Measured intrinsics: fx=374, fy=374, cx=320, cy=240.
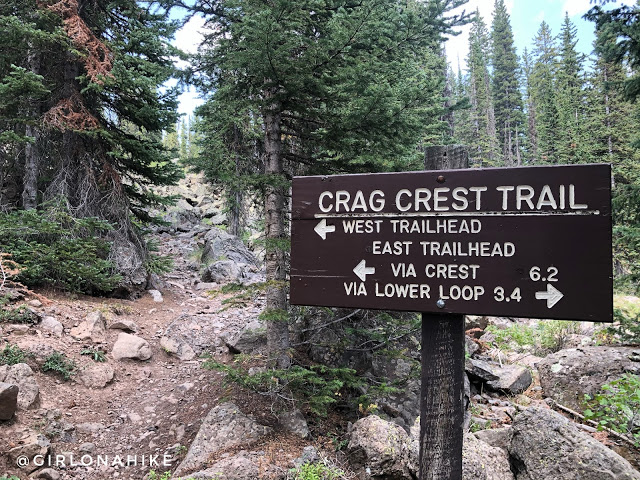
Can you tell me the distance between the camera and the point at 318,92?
544 cm

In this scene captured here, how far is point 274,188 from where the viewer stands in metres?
5.59

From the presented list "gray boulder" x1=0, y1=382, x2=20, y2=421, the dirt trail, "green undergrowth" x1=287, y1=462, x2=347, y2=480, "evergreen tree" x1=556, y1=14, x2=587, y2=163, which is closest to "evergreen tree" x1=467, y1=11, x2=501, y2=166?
"evergreen tree" x1=556, y1=14, x2=587, y2=163

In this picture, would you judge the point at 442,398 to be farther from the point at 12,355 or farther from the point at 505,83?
the point at 505,83

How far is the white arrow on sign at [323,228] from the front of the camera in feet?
9.05

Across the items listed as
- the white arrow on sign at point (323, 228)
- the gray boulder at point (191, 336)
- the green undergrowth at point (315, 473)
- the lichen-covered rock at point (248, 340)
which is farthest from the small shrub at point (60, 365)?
the white arrow on sign at point (323, 228)

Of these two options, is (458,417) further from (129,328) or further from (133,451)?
(129,328)

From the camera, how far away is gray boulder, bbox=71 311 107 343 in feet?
24.4

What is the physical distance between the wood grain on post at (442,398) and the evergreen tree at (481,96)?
39.1 m

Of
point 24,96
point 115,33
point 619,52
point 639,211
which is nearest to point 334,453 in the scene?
point 639,211

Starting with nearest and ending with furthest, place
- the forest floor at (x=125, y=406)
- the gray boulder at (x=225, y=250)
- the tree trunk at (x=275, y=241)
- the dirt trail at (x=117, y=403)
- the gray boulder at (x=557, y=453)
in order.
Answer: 1. the gray boulder at (x=557, y=453)
2. the forest floor at (x=125, y=406)
3. the dirt trail at (x=117, y=403)
4. the tree trunk at (x=275, y=241)
5. the gray boulder at (x=225, y=250)

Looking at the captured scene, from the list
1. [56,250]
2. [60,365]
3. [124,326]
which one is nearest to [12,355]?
[60,365]

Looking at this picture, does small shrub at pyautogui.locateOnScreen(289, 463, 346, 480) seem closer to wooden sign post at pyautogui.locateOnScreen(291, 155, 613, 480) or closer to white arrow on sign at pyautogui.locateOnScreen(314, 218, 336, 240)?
wooden sign post at pyautogui.locateOnScreen(291, 155, 613, 480)

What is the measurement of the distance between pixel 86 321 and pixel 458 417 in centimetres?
784

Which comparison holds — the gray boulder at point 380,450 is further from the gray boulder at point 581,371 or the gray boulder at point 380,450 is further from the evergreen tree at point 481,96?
the evergreen tree at point 481,96
